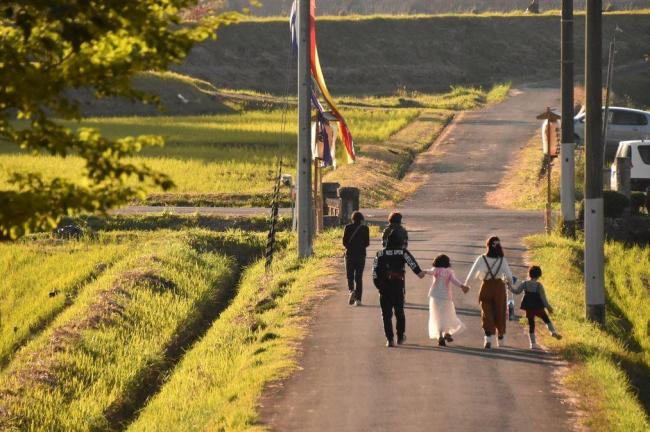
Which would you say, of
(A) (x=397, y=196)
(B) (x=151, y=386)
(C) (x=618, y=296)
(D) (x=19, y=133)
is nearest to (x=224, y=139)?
(A) (x=397, y=196)

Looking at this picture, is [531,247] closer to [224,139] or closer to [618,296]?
[618,296]

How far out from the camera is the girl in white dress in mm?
17547

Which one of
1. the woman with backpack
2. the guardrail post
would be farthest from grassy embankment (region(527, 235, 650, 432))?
the guardrail post

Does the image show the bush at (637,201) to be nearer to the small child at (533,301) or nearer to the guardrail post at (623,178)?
the guardrail post at (623,178)

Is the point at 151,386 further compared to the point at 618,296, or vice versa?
the point at 618,296

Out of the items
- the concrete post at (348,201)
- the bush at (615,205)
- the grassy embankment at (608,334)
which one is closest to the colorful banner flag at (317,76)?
the concrete post at (348,201)

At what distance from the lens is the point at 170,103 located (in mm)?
67625

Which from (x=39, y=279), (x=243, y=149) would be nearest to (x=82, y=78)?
(x=39, y=279)

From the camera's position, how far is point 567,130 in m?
29.0

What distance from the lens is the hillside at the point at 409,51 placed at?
86312 mm

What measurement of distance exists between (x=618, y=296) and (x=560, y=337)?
6.03m

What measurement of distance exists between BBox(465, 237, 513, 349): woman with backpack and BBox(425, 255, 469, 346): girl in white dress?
0.25 meters

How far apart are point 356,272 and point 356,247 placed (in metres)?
0.38

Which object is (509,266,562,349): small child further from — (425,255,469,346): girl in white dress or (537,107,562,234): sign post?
(537,107,562,234): sign post
